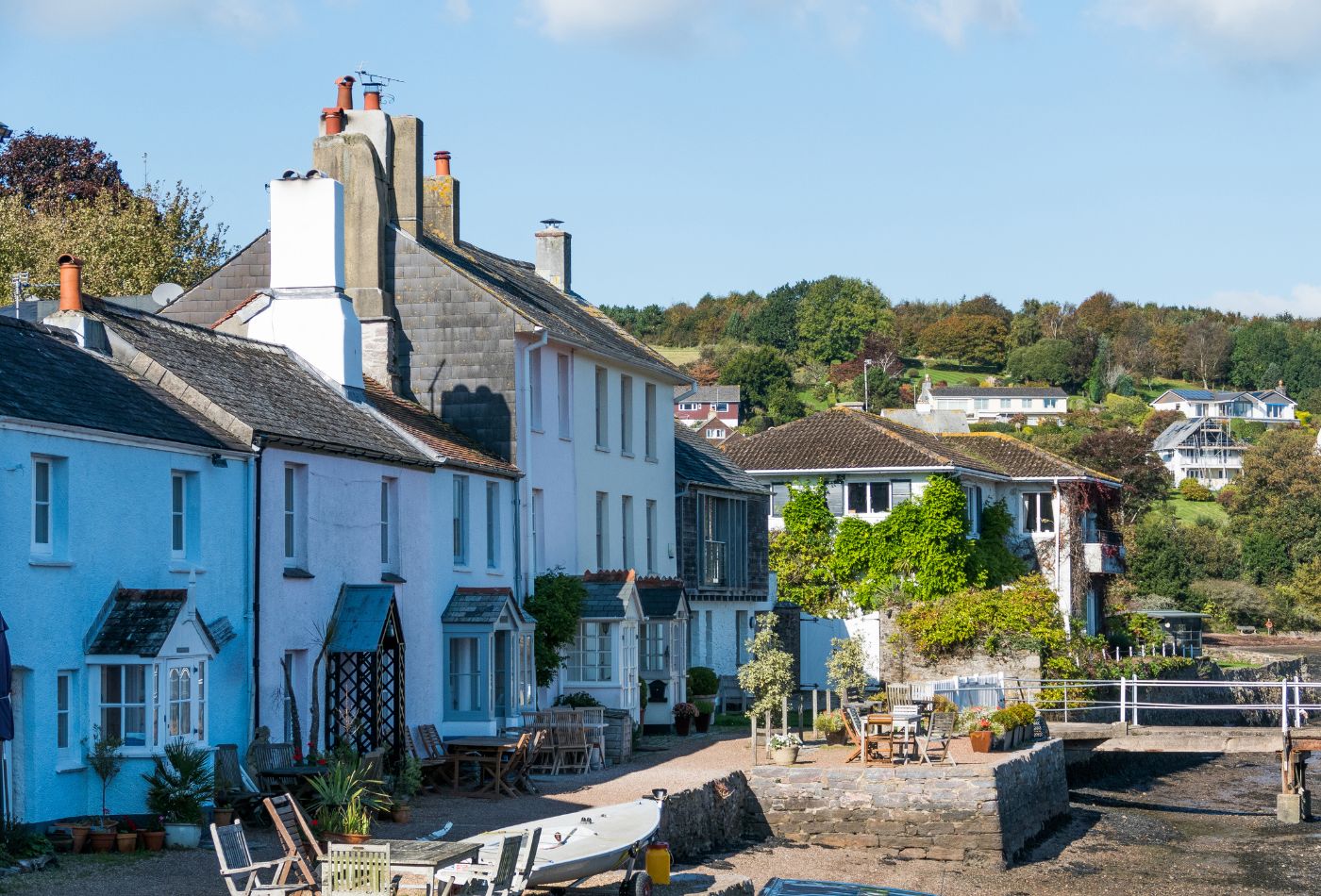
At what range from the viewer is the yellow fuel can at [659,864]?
20625 mm

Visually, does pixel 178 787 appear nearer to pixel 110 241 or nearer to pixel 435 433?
pixel 435 433

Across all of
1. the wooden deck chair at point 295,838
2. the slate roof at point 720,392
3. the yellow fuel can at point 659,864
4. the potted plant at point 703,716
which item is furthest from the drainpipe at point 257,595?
the slate roof at point 720,392

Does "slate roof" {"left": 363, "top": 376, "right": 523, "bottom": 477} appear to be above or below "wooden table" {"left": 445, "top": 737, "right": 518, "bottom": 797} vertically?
above

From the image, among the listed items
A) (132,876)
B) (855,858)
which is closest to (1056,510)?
(855,858)

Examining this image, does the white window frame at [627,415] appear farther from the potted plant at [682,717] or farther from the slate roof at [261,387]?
the slate roof at [261,387]

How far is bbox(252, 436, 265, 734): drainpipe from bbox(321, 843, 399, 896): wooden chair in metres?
9.02

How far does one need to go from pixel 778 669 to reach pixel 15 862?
16913mm

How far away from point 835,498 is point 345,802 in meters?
34.1

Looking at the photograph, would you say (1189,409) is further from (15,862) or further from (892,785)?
(15,862)

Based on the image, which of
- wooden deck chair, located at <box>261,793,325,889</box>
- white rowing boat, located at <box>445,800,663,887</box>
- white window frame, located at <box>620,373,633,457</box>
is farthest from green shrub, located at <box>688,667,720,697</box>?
wooden deck chair, located at <box>261,793,325,889</box>

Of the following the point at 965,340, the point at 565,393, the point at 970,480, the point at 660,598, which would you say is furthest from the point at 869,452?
the point at 965,340

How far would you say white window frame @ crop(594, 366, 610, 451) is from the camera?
38125 millimetres

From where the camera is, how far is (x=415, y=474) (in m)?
29.6

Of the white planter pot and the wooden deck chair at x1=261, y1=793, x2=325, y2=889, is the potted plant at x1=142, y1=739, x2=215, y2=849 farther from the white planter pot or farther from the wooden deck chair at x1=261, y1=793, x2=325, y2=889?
the wooden deck chair at x1=261, y1=793, x2=325, y2=889
